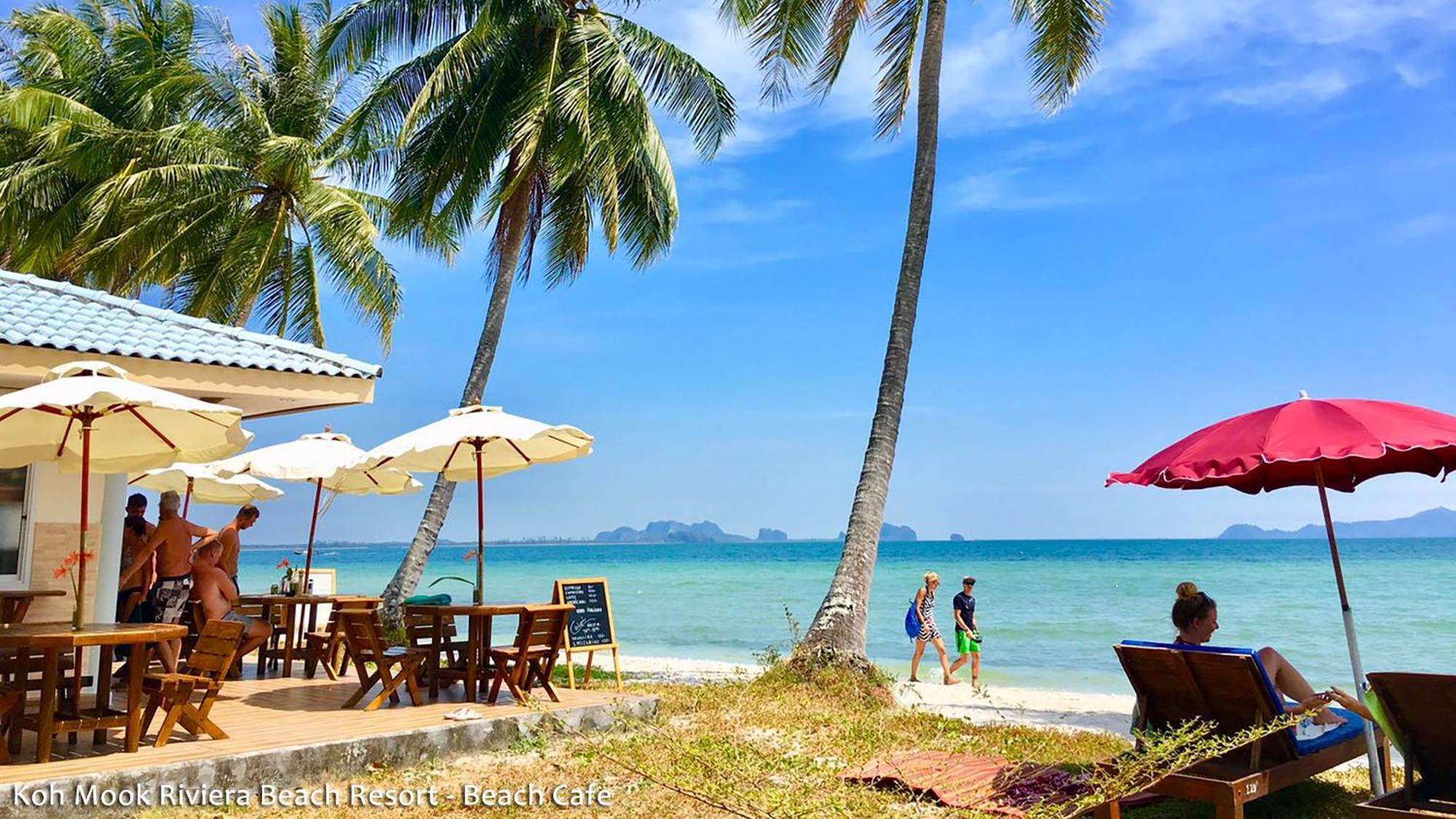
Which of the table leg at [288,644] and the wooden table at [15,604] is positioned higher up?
the wooden table at [15,604]

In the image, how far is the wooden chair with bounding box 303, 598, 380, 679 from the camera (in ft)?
30.3

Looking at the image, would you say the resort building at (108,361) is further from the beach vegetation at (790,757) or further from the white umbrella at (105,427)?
→ the beach vegetation at (790,757)

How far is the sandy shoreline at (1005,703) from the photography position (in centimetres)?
1058

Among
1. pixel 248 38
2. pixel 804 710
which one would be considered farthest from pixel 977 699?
pixel 248 38

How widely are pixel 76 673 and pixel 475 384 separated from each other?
8998mm

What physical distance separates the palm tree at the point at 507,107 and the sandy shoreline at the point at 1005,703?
14.9 ft

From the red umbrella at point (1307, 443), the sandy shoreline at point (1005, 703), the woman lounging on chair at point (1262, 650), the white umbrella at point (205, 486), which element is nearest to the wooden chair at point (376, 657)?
the sandy shoreline at point (1005, 703)

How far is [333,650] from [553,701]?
8.95 ft

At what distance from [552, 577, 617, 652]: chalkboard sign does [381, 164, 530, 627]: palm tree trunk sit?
4.36 m

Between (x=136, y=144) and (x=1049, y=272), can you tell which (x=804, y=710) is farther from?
(x=1049, y=272)

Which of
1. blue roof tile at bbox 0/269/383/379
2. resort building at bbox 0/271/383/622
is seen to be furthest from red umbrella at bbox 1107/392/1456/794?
blue roof tile at bbox 0/269/383/379

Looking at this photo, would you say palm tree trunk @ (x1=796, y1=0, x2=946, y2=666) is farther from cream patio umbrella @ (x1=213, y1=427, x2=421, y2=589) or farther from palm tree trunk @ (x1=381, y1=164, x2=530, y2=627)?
palm tree trunk @ (x1=381, y1=164, x2=530, y2=627)

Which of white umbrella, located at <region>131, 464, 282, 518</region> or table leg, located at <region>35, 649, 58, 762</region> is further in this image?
white umbrella, located at <region>131, 464, 282, 518</region>

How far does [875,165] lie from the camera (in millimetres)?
23812
